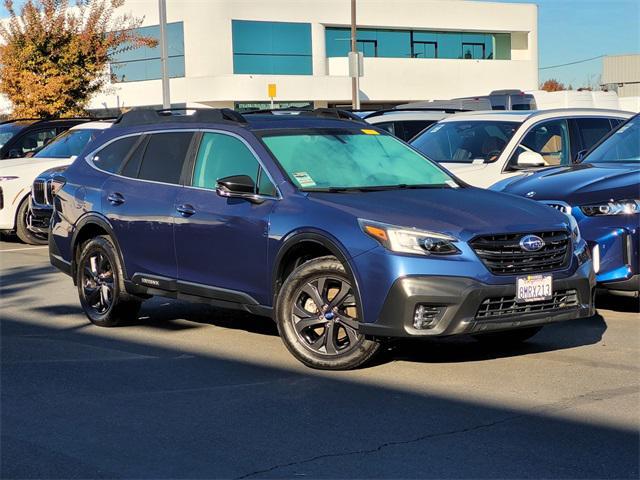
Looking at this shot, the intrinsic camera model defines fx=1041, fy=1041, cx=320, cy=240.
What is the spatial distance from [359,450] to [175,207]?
10.9 ft

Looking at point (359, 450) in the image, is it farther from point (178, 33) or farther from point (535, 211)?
point (178, 33)

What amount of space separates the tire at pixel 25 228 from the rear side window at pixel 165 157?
7.49 meters

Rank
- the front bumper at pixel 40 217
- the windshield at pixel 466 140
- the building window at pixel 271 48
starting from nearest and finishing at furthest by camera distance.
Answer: the windshield at pixel 466 140 → the front bumper at pixel 40 217 → the building window at pixel 271 48

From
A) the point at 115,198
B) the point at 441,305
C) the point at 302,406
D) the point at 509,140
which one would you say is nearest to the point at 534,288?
the point at 441,305

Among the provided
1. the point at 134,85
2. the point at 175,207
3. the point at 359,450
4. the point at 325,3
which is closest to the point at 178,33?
the point at 134,85

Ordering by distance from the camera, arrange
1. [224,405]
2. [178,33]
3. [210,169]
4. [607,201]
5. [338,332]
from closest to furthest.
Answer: [224,405] → [338,332] → [210,169] → [607,201] → [178,33]

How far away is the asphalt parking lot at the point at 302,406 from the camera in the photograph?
16.8 ft

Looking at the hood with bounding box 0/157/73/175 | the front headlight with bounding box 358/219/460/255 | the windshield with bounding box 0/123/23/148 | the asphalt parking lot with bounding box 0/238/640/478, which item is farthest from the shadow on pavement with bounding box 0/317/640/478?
the windshield with bounding box 0/123/23/148

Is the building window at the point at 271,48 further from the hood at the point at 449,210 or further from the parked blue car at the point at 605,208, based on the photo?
the hood at the point at 449,210

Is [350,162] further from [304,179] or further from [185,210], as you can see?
[185,210]

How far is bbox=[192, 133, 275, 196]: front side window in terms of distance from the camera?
771 centimetres

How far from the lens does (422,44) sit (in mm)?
55781

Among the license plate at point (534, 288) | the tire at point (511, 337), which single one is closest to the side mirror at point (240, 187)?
the license plate at point (534, 288)

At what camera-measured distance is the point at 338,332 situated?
23.2 feet
